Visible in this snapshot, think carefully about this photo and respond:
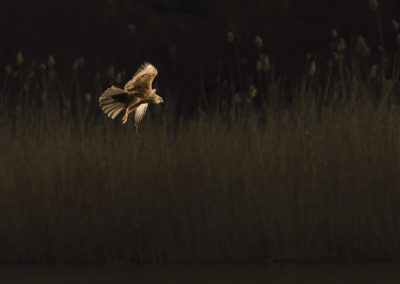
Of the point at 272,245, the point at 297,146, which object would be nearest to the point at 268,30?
the point at 297,146

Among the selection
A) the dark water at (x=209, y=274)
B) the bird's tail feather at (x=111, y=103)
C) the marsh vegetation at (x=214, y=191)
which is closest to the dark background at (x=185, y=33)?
the marsh vegetation at (x=214, y=191)

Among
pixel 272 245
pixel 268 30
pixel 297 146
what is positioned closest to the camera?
pixel 272 245

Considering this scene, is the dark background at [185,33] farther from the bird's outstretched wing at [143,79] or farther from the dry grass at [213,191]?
the bird's outstretched wing at [143,79]

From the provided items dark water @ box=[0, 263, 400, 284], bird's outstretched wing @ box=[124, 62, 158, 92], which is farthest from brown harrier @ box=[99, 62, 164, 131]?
dark water @ box=[0, 263, 400, 284]

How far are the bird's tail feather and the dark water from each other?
8.75ft

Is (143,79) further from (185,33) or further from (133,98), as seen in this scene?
(185,33)

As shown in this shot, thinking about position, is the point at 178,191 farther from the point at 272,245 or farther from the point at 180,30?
the point at 180,30

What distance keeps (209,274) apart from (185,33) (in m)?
5.37

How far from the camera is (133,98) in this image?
3.98 m

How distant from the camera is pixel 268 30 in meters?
11.5

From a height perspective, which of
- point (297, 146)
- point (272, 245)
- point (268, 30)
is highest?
point (268, 30)

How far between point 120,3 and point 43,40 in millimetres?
916

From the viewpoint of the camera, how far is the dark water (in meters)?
6.50

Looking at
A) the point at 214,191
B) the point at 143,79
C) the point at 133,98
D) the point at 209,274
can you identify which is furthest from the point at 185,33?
the point at 133,98
